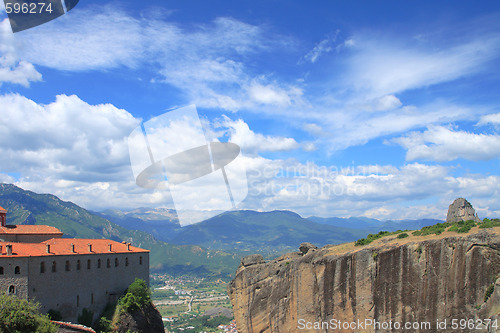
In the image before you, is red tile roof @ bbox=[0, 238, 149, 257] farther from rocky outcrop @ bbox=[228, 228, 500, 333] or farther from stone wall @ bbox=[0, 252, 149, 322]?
rocky outcrop @ bbox=[228, 228, 500, 333]

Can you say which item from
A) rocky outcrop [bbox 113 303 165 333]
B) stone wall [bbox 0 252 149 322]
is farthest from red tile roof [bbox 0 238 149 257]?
rocky outcrop [bbox 113 303 165 333]

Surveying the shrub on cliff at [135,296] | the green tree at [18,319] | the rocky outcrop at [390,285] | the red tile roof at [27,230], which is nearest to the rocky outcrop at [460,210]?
the rocky outcrop at [390,285]

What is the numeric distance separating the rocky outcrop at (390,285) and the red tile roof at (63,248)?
36.0 meters

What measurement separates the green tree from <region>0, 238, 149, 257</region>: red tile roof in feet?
38.7

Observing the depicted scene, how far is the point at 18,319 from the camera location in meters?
47.1

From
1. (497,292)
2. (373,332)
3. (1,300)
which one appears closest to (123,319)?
(1,300)

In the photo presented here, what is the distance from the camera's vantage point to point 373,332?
120 ft

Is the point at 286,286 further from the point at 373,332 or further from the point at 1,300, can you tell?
the point at 1,300

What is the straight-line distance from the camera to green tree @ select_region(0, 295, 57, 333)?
46.2 m

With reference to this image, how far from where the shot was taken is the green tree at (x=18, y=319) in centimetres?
4625

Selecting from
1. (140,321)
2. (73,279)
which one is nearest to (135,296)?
(140,321)

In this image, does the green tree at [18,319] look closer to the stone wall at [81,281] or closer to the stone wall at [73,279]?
the stone wall at [73,279]

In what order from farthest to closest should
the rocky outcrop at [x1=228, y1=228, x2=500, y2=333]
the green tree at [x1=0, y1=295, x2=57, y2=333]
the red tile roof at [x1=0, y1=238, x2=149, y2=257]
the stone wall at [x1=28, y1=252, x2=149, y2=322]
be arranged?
the stone wall at [x1=28, y1=252, x2=149, y2=322], the red tile roof at [x1=0, y1=238, x2=149, y2=257], the green tree at [x1=0, y1=295, x2=57, y2=333], the rocky outcrop at [x1=228, y1=228, x2=500, y2=333]

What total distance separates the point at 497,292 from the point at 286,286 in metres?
21.9
